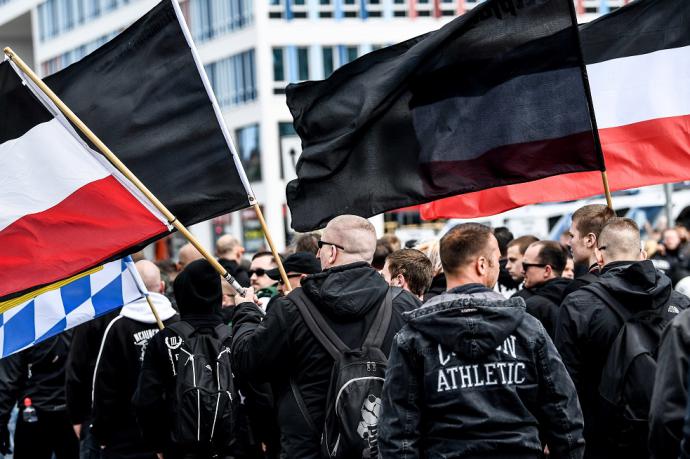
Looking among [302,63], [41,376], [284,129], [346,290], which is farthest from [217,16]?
[346,290]

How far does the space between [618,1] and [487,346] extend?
50796 mm

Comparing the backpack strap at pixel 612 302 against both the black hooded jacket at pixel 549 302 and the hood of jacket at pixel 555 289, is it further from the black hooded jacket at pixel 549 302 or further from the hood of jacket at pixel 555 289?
the hood of jacket at pixel 555 289

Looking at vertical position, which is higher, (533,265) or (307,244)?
(307,244)

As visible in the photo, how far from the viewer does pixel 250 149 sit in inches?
2048

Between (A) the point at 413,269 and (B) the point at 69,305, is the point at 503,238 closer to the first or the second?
(A) the point at 413,269

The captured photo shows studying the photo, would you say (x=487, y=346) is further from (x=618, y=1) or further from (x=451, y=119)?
(x=618, y=1)

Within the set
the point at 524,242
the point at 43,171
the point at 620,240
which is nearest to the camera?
the point at 620,240

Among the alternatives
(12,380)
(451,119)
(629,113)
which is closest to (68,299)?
(12,380)

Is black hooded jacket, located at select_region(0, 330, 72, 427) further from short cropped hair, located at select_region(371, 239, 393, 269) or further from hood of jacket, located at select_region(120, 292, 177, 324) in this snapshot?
short cropped hair, located at select_region(371, 239, 393, 269)

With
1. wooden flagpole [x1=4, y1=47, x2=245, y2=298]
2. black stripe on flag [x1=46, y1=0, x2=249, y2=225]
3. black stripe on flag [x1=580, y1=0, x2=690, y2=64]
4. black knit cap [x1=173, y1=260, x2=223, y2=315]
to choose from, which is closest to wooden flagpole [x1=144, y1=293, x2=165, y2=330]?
black knit cap [x1=173, y1=260, x2=223, y2=315]

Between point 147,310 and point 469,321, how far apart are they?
3.80 meters

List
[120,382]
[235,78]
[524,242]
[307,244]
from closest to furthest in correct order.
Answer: [120,382] < [307,244] < [524,242] < [235,78]

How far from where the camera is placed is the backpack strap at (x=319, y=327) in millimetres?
5602

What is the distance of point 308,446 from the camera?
5.65 metres
